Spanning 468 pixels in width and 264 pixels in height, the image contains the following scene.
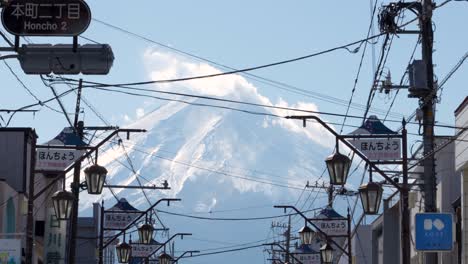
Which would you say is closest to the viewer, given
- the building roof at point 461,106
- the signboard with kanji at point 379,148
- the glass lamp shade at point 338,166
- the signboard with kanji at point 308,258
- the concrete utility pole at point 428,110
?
the glass lamp shade at point 338,166

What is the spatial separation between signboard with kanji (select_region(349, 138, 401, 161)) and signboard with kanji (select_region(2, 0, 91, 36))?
654 inches

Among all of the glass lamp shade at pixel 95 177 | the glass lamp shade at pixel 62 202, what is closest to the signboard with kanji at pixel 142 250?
the glass lamp shade at pixel 62 202

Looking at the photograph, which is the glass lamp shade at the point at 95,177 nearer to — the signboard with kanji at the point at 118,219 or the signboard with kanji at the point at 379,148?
the signboard with kanji at the point at 379,148

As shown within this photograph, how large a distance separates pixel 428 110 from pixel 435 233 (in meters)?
3.33

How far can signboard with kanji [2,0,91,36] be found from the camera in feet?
66.4

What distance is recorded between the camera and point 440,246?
100 feet

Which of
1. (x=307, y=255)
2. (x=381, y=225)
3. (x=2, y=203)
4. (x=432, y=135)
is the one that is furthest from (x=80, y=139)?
(x=307, y=255)

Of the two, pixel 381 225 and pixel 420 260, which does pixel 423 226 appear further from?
pixel 381 225

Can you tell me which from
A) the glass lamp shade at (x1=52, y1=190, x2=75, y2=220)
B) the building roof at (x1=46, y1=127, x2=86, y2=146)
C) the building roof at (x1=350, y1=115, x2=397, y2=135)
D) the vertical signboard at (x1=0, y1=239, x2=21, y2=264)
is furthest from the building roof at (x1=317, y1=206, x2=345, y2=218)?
the glass lamp shade at (x1=52, y1=190, x2=75, y2=220)

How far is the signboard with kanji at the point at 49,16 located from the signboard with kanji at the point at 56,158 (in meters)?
21.9

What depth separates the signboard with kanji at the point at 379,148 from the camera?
1400 inches

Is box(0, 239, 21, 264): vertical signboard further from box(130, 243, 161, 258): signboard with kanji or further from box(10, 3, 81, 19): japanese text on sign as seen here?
box(130, 243, 161, 258): signboard with kanji

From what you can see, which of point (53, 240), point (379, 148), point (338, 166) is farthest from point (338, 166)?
point (53, 240)

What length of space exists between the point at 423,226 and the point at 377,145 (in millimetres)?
5533
